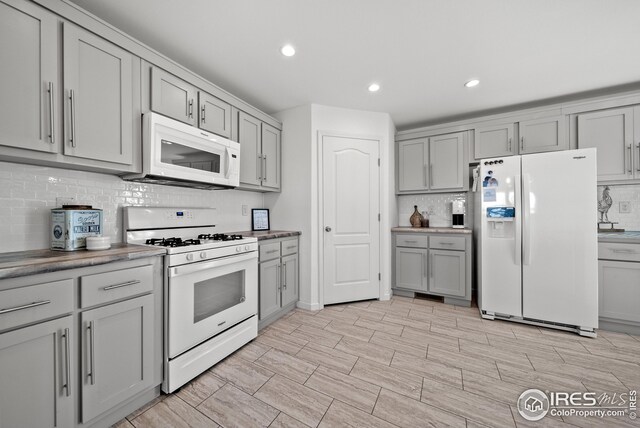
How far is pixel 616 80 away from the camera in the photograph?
2.47m

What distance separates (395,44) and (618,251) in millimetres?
2879

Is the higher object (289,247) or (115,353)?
(289,247)

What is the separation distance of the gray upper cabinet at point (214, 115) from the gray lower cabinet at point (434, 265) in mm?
2538

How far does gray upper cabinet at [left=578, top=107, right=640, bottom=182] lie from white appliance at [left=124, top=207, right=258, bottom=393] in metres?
3.75

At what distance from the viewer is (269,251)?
255 centimetres

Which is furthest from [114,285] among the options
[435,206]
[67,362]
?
[435,206]

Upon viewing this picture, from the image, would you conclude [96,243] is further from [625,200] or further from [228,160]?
[625,200]

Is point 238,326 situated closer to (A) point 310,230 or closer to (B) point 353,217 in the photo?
(A) point 310,230

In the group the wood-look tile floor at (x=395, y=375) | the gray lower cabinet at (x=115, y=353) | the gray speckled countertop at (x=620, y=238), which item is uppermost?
the gray speckled countertop at (x=620, y=238)

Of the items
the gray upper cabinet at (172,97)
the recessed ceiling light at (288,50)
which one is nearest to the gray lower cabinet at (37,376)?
the gray upper cabinet at (172,97)

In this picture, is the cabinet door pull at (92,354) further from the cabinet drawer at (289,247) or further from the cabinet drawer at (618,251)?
the cabinet drawer at (618,251)

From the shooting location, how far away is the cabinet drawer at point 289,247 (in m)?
2.75

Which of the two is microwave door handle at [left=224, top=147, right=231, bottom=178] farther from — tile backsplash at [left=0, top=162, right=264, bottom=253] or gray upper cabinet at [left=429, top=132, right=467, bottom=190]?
gray upper cabinet at [left=429, top=132, right=467, bottom=190]

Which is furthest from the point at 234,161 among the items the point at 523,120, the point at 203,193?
the point at 523,120
